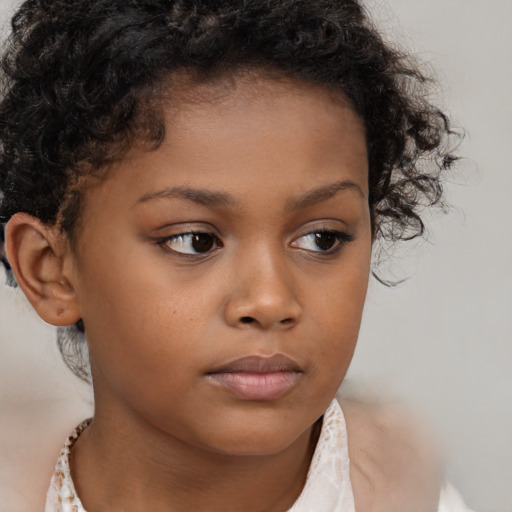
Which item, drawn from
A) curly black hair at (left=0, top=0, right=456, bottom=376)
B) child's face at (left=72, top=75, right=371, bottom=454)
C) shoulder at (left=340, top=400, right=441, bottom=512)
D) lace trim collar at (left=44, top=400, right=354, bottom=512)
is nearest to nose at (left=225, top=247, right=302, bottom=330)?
child's face at (left=72, top=75, right=371, bottom=454)

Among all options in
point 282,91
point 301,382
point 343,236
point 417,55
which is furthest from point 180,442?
point 417,55

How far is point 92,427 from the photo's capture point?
180 cm

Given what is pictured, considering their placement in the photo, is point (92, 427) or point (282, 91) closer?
point (282, 91)

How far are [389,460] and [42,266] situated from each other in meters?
0.67

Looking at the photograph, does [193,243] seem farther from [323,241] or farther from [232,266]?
[323,241]

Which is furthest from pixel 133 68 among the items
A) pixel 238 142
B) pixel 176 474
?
pixel 176 474

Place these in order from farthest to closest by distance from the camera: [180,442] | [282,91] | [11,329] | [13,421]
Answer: [11,329] < [13,421] < [180,442] < [282,91]

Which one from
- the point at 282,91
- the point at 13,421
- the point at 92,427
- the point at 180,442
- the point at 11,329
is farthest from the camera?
the point at 11,329

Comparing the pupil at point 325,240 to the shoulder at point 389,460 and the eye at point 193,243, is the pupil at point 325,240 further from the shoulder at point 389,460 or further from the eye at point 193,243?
the shoulder at point 389,460

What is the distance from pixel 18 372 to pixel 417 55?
2.87 ft

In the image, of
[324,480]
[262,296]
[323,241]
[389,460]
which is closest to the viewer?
[262,296]

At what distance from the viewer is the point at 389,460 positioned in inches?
76.9

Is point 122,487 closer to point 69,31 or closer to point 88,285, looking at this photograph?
point 88,285

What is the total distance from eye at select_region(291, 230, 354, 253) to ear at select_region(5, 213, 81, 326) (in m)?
0.33
